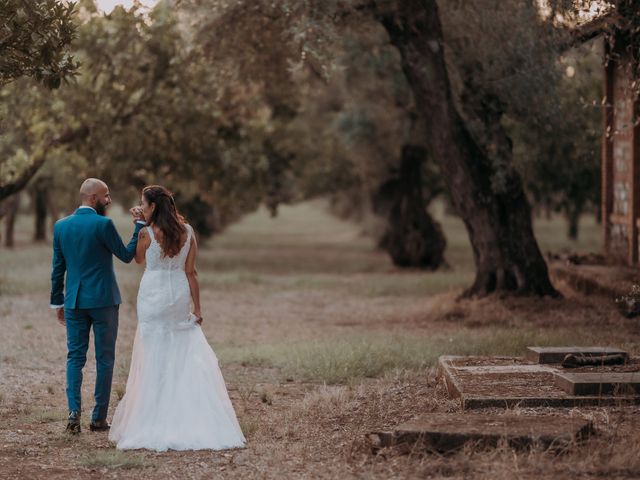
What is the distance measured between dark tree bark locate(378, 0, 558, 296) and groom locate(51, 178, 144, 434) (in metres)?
9.15

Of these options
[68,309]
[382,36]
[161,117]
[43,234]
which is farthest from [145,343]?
[43,234]

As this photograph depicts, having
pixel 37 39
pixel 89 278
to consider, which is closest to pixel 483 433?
pixel 89 278

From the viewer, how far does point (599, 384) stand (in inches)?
340

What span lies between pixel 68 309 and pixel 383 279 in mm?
18216

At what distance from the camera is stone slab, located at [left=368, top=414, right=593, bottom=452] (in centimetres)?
702

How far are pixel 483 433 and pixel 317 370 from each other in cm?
481

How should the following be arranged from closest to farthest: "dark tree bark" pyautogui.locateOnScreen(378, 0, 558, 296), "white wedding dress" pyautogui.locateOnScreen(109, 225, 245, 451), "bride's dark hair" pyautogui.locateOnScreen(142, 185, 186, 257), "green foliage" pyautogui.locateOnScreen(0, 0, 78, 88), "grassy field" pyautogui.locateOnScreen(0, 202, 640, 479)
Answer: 1. "grassy field" pyautogui.locateOnScreen(0, 202, 640, 479)
2. "white wedding dress" pyautogui.locateOnScreen(109, 225, 245, 451)
3. "bride's dark hair" pyautogui.locateOnScreen(142, 185, 186, 257)
4. "green foliage" pyautogui.locateOnScreen(0, 0, 78, 88)
5. "dark tree bark" pyautogui.locateOnScreen(378, 0, 558, 296)

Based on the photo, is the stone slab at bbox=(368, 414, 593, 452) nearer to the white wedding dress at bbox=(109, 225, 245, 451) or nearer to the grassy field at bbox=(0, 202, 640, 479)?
the grassy field at bbox=(0, 202, 640, 479)

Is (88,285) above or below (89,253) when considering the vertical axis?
below

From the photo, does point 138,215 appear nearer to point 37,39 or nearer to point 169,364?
point 169,364

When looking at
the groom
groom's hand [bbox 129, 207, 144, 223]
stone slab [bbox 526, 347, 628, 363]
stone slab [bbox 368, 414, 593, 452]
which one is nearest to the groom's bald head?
the groom

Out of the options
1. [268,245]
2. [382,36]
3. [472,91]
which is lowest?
[268,245]

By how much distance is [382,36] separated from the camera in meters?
22.0

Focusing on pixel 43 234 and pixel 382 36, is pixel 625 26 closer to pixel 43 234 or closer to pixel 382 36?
pixel 382 36
